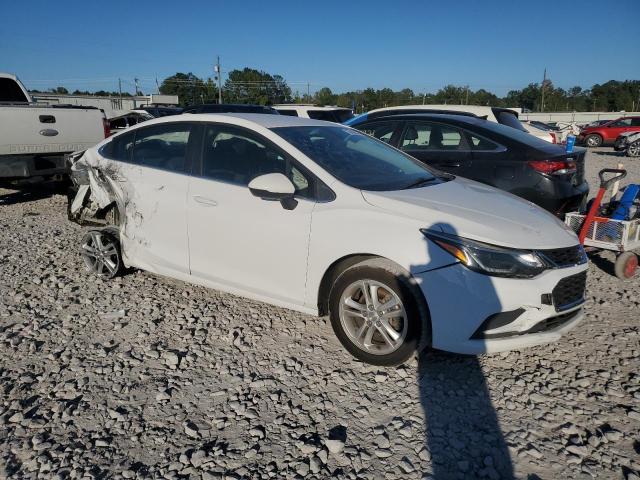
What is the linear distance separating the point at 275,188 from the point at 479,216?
1.37 meters

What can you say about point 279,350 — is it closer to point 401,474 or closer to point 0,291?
point 401,474

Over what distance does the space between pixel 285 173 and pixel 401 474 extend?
2130 mm

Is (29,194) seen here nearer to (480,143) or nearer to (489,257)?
(480,143)

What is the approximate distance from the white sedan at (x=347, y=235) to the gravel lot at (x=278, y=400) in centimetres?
34

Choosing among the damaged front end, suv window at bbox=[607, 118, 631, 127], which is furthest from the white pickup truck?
suv window at bbox=[607, 118, 631, 127]

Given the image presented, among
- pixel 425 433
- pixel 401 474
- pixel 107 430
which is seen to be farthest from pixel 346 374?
pixel 107 430

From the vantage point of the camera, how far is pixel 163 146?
4273 mm

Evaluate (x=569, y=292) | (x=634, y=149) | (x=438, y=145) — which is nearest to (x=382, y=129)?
(x=438, y=145)

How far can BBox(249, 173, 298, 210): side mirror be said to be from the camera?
329 cm

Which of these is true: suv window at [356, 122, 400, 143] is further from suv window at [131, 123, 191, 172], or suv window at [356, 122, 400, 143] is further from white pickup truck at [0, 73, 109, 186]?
white pickup truck at [0, 73, 109, 186]

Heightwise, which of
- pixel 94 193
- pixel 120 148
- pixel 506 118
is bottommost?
pixel 94 193

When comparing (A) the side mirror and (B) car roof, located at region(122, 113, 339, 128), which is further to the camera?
(B) car roof, located at region(122, 113, 339, 128)

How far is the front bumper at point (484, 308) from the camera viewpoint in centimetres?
285

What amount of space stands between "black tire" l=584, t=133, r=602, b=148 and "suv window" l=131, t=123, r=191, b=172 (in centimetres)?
2634
